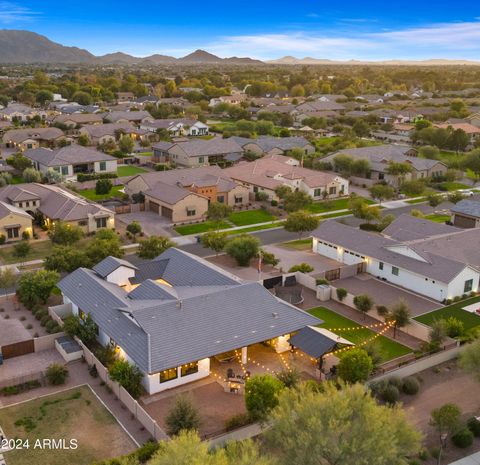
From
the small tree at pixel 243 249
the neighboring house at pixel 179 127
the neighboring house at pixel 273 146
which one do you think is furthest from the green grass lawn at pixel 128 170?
the small tree at pixel 243 249

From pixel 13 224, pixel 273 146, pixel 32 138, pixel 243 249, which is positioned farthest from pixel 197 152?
pixel 243 249

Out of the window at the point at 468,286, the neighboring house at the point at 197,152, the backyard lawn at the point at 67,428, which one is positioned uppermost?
the neighboring house at the point at 197,152

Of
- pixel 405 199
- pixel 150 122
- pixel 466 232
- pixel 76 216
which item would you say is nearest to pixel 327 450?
pixel 466 232

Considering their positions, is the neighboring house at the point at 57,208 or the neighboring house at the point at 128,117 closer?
the neighboring house at the point at 57,208

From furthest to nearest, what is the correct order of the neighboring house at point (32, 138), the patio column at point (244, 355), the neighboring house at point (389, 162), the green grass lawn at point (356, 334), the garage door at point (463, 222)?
the neighboring house at point (32, 138)
the neighboring house at point (389, 162)
the garage door at point (463, 222)
the green grass lawn at point (356, 334)
the patio column at point (244, 355)

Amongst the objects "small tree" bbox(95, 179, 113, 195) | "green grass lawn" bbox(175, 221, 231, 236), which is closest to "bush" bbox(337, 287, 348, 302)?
"green grass lawn" bbox(175, 221, 231, 236)

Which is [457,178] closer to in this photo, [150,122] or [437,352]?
[437,352]

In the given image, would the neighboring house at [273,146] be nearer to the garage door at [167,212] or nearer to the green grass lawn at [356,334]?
the garage door at [167,212]

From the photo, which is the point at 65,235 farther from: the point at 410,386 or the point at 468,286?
the point at 468,286
